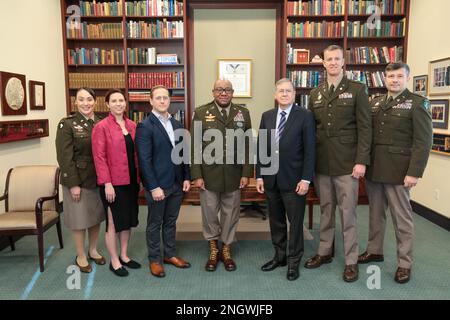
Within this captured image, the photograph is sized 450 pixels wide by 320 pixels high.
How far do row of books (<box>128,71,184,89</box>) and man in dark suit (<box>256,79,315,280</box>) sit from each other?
271 centimetres

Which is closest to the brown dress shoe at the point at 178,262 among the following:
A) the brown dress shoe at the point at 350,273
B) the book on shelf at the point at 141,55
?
the brown dress shoe at the point at 350,273

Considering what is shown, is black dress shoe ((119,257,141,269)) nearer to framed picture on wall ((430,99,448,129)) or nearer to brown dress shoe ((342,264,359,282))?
brown dress shoe ((342,264,359,282))

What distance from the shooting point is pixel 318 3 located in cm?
494

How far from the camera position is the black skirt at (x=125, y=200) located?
2.69 m

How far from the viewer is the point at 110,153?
8.60 ft

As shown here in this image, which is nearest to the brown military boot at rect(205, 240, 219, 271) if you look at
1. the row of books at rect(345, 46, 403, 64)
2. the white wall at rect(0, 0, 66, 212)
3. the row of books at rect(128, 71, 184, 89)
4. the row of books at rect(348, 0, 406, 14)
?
the white wall at rect(0, 0, 66, 212)

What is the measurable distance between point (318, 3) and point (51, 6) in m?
3.60

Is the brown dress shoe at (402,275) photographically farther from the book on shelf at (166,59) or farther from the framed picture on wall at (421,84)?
the book on shelf at (166,59)

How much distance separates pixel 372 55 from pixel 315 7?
107 centimetres

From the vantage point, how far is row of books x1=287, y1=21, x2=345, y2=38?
4.98 meters

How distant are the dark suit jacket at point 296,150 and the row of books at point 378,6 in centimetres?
307
